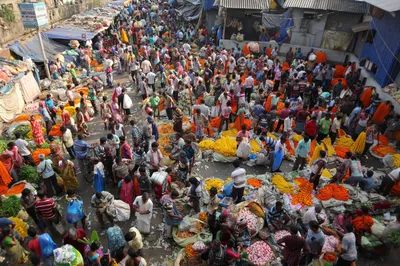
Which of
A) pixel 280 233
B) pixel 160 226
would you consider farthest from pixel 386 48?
pixel 160 226

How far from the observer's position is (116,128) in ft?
29.6

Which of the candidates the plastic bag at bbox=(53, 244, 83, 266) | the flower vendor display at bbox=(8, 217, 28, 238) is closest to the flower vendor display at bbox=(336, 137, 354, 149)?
the plastic bag at bbox=(53, 244, 83, 266)

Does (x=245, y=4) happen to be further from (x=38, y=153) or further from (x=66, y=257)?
(x=66, y=257)

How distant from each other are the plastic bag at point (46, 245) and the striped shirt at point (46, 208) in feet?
3.09

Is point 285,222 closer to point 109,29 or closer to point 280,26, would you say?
point 280,26

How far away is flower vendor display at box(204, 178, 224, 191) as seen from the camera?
8070mm

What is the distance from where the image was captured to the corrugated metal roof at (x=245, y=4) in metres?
18.9

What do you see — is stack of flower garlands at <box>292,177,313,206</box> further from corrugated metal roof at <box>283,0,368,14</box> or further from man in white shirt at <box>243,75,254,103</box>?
corrugated metal roof at <box>283,0,368,14</box>

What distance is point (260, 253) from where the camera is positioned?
20.2 feet

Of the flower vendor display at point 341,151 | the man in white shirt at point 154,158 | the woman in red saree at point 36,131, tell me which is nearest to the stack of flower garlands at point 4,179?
the woman in red saree at point 36,131

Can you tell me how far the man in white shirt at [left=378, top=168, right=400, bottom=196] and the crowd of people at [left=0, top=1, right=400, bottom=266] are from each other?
1.2 inches

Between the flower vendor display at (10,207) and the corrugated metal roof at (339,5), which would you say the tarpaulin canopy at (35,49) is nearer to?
the flower vendor display at (10,207)

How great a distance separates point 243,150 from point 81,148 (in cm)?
485

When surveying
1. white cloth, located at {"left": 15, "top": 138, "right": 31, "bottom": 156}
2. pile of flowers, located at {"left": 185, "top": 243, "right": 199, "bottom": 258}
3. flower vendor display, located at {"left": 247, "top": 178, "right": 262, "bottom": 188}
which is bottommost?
pile of flowers, located at {"left": 185, "top": 243, "right": 199, "bottom": 258}
